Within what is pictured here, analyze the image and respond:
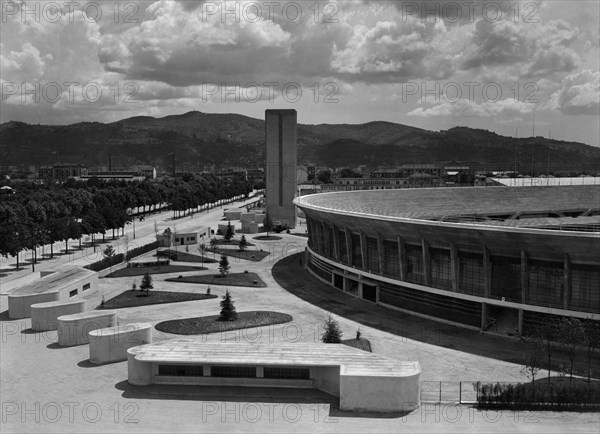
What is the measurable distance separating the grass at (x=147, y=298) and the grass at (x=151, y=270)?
907 cm

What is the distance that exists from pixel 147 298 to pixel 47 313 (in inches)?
399

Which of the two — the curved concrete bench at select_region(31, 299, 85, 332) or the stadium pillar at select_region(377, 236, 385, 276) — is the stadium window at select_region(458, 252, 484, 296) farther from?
the curved concrete bench at select_region(31, 299, 85, 332)

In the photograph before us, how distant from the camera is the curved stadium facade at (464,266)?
37344 mm

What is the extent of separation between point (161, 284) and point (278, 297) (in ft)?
42.6

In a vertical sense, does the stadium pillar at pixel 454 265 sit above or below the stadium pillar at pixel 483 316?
above

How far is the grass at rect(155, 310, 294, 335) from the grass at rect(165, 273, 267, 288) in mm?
12432

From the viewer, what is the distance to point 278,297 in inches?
2095

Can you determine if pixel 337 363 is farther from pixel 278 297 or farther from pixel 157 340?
pixel 278 297

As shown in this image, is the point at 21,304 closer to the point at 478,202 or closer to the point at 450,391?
the point at 450,391

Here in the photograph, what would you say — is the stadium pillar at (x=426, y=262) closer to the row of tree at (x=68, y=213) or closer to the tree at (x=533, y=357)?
the tree at (x=533, y=357)

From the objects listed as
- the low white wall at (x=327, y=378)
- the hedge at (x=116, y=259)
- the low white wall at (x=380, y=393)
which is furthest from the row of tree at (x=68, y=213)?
the low white wall at (x=380, y=393)

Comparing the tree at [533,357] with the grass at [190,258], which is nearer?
the tree at [533,357]

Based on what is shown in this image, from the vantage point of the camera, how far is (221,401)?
2986 centimetres

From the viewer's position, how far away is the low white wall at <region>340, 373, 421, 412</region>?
94.0 feet
